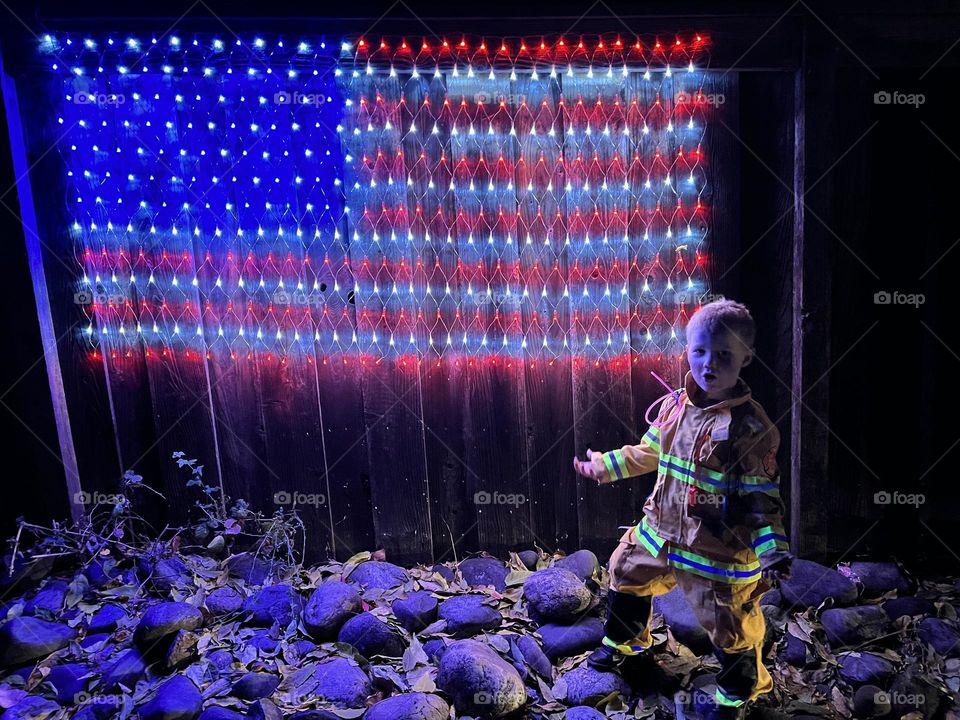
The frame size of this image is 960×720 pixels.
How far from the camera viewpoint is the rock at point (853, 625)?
10.5 feet

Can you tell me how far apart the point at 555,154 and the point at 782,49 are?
1.34 meters

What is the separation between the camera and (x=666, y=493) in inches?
109

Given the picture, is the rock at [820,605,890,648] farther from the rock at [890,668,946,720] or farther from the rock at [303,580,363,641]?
the rock at [303,580,363,641]

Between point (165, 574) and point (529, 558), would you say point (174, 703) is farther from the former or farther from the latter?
point (529, 558)

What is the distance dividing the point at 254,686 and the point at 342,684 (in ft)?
1.34

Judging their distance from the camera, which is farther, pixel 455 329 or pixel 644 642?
pixel 455 329

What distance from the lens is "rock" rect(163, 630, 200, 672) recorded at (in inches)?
121

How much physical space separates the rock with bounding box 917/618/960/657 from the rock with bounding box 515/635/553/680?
1.95 m

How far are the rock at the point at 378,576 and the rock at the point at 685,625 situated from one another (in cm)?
149

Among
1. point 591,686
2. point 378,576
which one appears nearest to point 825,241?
point 591,686

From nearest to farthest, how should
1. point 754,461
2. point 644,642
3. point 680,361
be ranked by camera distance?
1. point 754,461
2. point 644,642
3. point 680,361

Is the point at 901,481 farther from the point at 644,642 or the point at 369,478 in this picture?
the point at 369,478

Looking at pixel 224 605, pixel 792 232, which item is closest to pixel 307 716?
pixel 224 605

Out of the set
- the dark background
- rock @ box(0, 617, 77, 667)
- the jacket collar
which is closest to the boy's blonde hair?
the jacket collar
